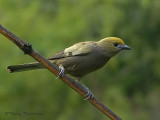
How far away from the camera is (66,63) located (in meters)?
4.82

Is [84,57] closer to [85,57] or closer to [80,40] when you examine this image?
[85,57]

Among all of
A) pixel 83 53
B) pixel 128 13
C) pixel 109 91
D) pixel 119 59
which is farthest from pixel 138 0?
pixel 83 53

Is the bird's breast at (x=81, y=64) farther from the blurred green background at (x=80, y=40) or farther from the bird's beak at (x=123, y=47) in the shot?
the blurred green background at (x=80, y=40)

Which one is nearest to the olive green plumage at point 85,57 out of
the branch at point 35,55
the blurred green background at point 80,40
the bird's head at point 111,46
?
the bird's head at point 111,46

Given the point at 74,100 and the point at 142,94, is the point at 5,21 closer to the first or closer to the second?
the point at 74,100

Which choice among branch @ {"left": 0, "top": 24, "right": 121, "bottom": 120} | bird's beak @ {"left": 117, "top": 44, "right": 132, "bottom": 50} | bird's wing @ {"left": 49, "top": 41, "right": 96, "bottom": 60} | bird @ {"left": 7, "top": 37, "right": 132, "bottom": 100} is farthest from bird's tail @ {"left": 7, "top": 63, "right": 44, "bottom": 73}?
branch @ {"left": 0, "top": 24, "right": 121, "bottom": 120}

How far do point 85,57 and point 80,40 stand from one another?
67.7 inches

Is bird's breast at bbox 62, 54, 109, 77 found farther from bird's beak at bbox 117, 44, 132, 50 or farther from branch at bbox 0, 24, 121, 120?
branch at bbox 0, 24, 121, 120

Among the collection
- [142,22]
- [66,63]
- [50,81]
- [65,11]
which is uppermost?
[65,11]

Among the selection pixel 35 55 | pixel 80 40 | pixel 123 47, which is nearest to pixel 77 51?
pixel 123 47

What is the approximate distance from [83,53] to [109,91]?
1.95 m

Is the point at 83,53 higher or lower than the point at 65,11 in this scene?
lower

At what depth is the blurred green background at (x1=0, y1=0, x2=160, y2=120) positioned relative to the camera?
20.4 feet

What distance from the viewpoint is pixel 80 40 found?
21.7 feet
